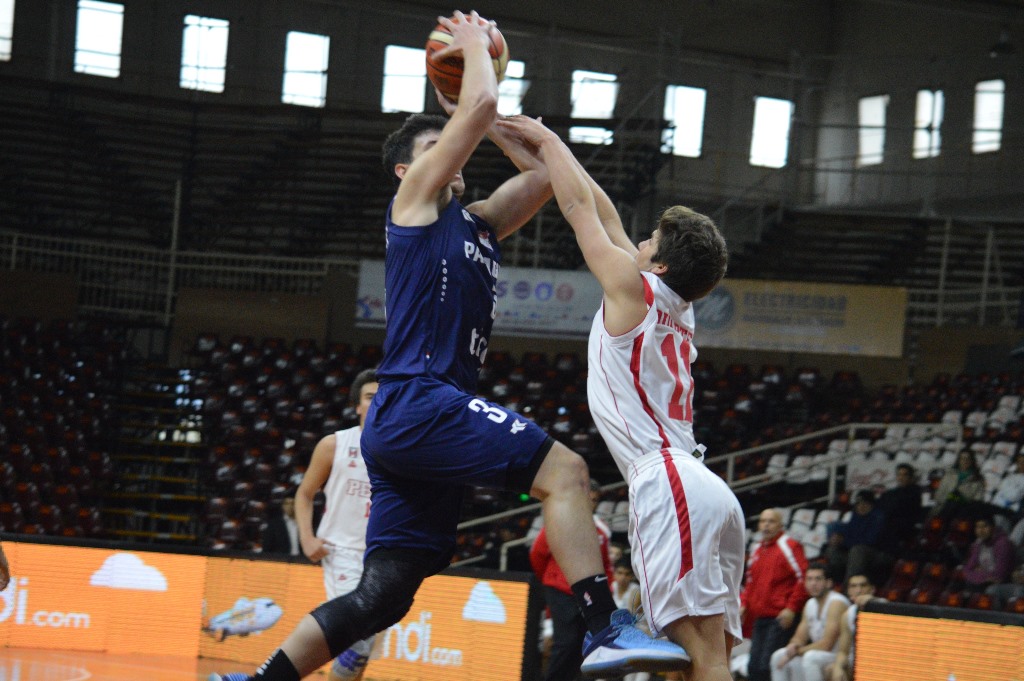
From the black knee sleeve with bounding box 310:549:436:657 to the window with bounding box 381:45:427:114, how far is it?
19.6 m

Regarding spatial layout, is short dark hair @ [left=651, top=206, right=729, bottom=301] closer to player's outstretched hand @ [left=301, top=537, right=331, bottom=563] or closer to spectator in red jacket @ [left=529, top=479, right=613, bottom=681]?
player's outstretched hand @ [left=301, top=537, right=331, bottom=563]

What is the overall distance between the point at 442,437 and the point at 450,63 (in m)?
1.22

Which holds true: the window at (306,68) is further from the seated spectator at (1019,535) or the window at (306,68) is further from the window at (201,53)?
the seated spectator at (1019,535)

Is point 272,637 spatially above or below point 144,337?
below

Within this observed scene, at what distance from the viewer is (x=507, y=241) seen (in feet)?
66.4

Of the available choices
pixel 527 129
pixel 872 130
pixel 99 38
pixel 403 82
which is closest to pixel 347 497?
pixel 527 129

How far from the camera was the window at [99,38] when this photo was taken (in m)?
→ 22.8

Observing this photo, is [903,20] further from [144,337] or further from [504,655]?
[504,655]

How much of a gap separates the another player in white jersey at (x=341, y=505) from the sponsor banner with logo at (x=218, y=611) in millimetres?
2351

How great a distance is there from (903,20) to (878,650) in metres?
20.3

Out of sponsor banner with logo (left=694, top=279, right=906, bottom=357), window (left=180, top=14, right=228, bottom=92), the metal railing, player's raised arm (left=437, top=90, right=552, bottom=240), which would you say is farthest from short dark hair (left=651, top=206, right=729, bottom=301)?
window (left=180, top=14, right=228, bottom=92)

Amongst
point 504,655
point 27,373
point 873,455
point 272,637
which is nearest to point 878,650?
point 504,655

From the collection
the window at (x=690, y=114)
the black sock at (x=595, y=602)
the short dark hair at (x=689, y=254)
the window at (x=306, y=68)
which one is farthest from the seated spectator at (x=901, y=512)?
the window at (x=306, y=68)

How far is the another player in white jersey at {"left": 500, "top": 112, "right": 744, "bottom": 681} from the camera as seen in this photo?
12.5 ft
